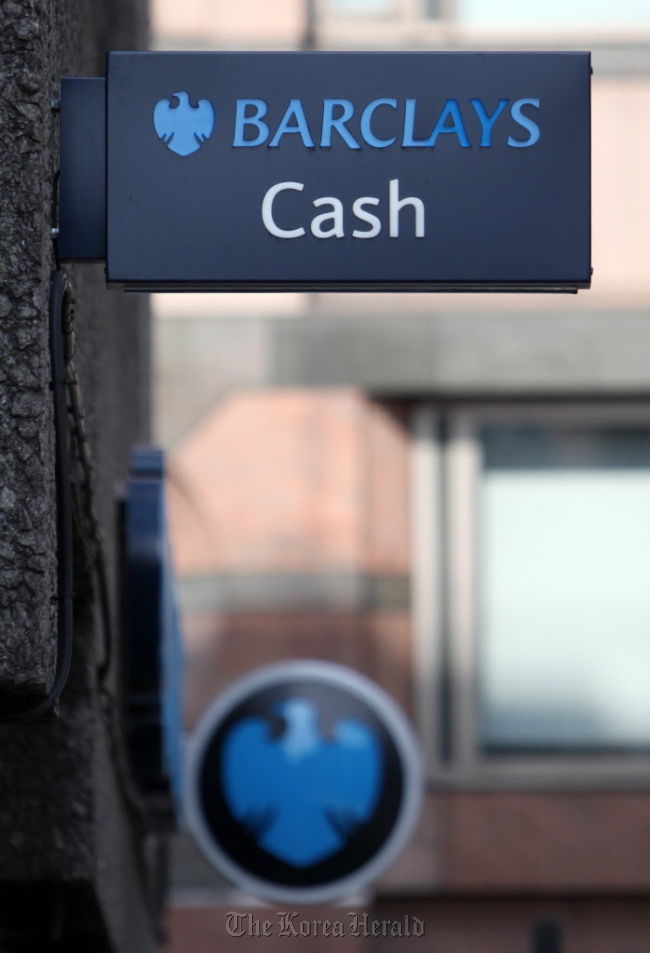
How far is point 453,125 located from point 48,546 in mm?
1169

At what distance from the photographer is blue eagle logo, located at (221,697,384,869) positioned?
6.87 metres

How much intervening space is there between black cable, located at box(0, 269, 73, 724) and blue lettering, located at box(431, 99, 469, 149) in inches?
Result: 31.4

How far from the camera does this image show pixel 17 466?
3.09 m

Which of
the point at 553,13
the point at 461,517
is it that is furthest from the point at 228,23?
the point at 461,517

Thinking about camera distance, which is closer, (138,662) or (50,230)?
(50,230)

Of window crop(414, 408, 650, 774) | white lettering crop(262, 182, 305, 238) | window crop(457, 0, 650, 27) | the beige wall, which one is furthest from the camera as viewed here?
window crop(457, 0, 650, 27)

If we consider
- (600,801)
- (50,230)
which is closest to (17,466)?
(50,230)

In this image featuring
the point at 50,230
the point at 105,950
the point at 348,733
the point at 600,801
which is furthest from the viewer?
the point at 600,801

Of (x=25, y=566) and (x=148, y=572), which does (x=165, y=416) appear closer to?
(x=148, y=572)

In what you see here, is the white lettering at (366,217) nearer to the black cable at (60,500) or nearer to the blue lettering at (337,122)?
the blue lettering at (337,122)

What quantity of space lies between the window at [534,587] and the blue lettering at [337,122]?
672 cm

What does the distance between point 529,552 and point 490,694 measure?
2.88ft

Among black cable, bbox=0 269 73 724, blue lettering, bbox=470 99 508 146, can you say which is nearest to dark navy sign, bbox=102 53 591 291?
blue lettering, bbox=470 99 508 146

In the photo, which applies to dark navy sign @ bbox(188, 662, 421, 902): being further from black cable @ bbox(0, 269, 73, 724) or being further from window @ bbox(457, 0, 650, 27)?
window @ bbox(457, 0, 650, 27)
